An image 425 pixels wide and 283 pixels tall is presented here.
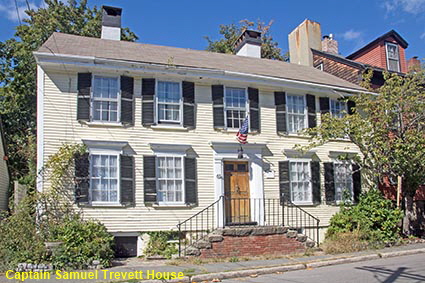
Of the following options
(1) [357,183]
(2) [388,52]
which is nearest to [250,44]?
(2) [388,52]

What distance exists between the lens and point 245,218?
43.6ft

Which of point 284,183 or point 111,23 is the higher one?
point 111,23

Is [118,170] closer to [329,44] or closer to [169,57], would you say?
[169,57]

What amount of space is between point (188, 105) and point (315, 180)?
5270 millimetres

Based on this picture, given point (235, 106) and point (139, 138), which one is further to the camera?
point (235, 106)

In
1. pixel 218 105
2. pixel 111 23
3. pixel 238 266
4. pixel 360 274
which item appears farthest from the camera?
pixel 111 23

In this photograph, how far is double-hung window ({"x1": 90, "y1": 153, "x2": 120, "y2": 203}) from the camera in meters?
11.6

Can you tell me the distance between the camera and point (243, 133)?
13.0 m

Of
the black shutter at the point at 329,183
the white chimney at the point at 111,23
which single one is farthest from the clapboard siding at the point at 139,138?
the white chimney at the point at 111,23

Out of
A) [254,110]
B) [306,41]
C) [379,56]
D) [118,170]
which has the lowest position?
[118,170]

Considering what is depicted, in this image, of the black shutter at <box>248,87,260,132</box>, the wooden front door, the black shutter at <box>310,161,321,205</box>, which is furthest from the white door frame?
the black shutter at <box>310,161,321,205</box>

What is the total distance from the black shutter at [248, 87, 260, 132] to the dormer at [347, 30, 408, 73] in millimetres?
8650

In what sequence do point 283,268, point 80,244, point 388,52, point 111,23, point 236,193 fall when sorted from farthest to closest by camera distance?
point 388,52 → point 111,23 → point 236,193 → point 80,244 → point 283,268

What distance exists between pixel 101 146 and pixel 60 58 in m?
2.77
